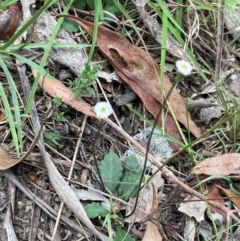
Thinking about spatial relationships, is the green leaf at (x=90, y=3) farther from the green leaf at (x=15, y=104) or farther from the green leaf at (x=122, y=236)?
the green leaf at (x=122, y=236)

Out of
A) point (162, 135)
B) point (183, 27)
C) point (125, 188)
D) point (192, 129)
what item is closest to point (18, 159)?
point (125, 188)

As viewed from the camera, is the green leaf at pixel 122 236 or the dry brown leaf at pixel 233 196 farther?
the dry brown leaf at pixel 233 196

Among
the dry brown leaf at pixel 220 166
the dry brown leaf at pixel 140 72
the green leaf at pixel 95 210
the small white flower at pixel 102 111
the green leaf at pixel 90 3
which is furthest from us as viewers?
the green leaf at pixel 90 3

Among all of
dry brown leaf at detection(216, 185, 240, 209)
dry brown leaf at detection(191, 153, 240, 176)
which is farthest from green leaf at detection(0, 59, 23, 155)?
dry brown leaf at detection(216, 185, 240, 209)

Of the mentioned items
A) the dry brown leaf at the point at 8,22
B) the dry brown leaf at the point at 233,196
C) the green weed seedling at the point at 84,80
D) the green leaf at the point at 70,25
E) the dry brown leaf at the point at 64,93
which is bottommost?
the dry brown leaf at the point at 233,196

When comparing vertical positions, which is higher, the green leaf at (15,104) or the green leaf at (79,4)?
the green leaf at (79,4)

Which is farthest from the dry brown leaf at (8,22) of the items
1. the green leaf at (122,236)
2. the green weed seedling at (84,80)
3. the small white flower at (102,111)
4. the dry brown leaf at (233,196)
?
the dry brown leaf at (233,196)

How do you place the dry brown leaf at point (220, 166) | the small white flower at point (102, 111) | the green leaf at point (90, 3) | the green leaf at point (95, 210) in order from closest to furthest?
the small white flower at point (102, 111) < the green leaf at point (95, 210) < the dry brown leaf at point (220, 166) < the green leaf at point (90, 3)
